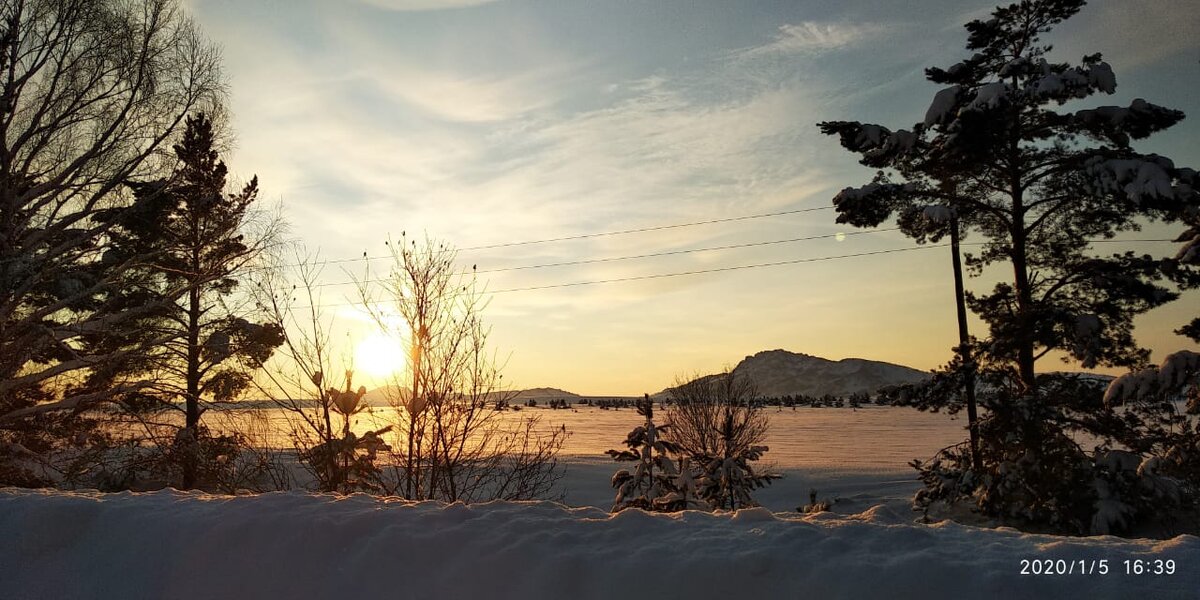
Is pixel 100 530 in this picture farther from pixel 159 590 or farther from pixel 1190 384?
pixel 1190 384

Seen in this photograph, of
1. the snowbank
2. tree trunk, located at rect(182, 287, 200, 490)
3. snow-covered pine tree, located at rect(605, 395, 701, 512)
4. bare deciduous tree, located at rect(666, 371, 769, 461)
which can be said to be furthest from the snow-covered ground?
bare deciduous tree, located at rect(666, 371, 769, 461)

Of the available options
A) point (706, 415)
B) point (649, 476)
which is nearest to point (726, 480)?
point (649, 476)

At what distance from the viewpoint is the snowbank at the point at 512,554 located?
2955 millimetres

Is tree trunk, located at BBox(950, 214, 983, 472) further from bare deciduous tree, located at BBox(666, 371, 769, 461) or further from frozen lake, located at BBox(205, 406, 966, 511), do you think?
bare deciduous tree, located at BBox(666, 371, 769, 461)

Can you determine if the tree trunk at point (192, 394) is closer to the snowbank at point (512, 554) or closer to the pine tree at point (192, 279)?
the pine tree at point (192, 279)

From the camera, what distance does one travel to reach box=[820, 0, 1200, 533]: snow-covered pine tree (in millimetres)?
11789

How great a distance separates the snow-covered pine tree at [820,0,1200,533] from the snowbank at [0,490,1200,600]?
10110mm

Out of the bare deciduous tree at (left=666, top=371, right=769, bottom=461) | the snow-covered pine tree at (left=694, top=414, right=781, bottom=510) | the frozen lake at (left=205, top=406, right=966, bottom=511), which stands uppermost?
the bare deciduous tree at (left=666, top=371, right=769, bottom=461)

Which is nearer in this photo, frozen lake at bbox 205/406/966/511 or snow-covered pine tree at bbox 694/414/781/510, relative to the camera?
snow-covered pine tree at bbox 694/414/781/510

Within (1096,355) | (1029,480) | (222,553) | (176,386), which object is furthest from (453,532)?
(176,386)

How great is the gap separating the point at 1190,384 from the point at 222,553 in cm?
1352

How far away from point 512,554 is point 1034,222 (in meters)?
14.2

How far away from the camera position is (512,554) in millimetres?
3449

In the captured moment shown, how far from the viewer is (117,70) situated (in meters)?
12.9
